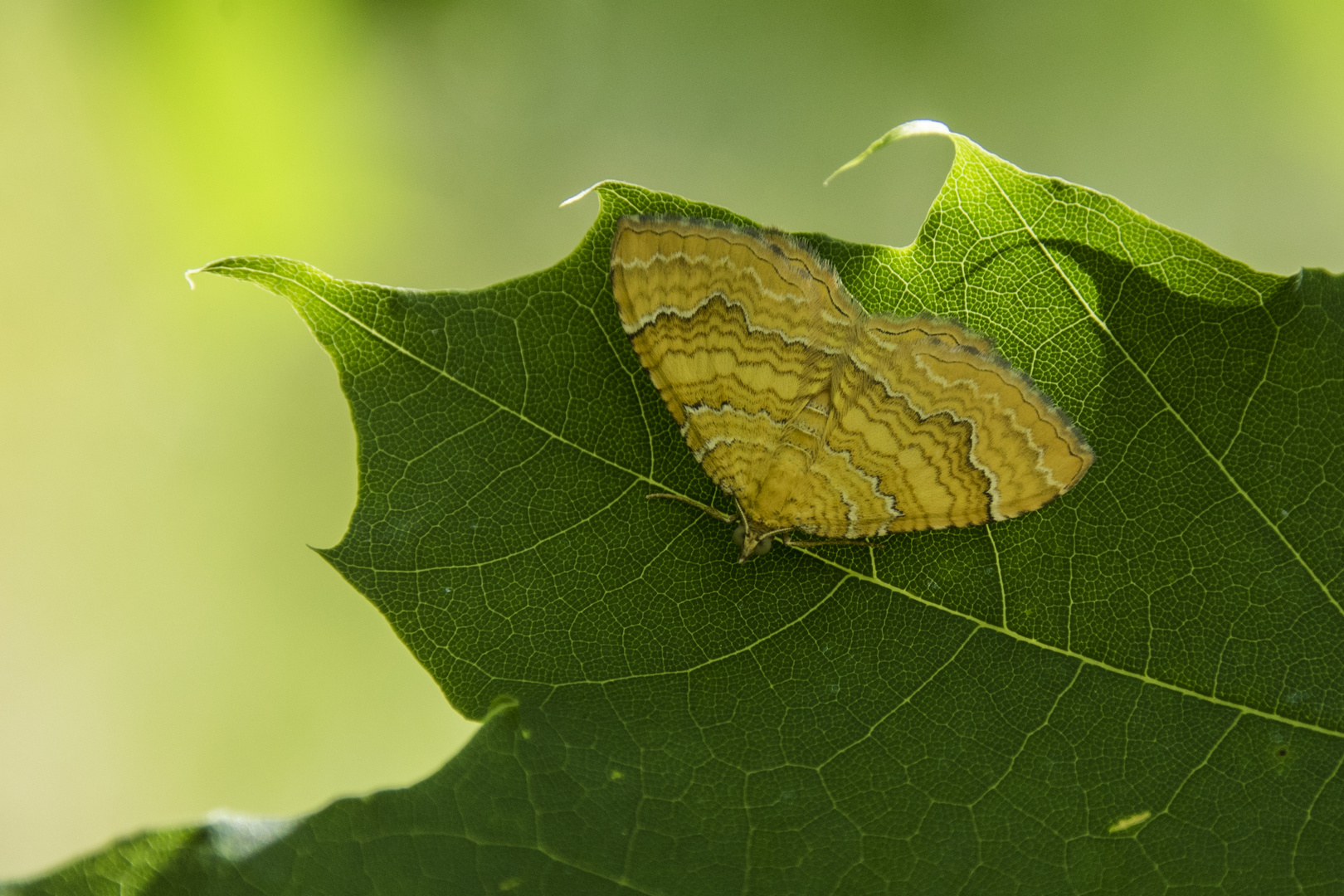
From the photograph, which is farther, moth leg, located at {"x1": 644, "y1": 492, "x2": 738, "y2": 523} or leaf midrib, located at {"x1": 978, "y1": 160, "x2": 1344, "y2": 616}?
moth leg, located at {"x1": 644, "y1": 492, "x2": 738, "y2": 523}

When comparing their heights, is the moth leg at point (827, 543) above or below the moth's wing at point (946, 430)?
below

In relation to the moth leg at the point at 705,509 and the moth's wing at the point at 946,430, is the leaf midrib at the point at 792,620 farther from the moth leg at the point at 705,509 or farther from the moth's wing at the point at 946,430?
the moth's wing at the point at 946,430

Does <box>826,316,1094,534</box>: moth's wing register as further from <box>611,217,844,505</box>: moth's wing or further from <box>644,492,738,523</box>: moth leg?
<box>644,492,738,523</box>: moth leg

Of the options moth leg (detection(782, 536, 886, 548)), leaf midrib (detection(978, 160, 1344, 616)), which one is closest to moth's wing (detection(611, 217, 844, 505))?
moth leg (detection(782, 536, 886, 548))

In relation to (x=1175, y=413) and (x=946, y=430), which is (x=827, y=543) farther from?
(x=1175, y=413)

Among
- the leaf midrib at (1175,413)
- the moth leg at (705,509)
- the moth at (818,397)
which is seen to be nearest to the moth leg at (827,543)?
the moth at (818,397)

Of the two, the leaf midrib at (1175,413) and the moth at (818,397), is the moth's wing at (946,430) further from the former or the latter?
the leaf midrib at (1175,413)

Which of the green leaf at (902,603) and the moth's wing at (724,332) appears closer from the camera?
the green leaf at (902,603)

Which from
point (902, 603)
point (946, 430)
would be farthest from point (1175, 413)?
point (902, 603)
